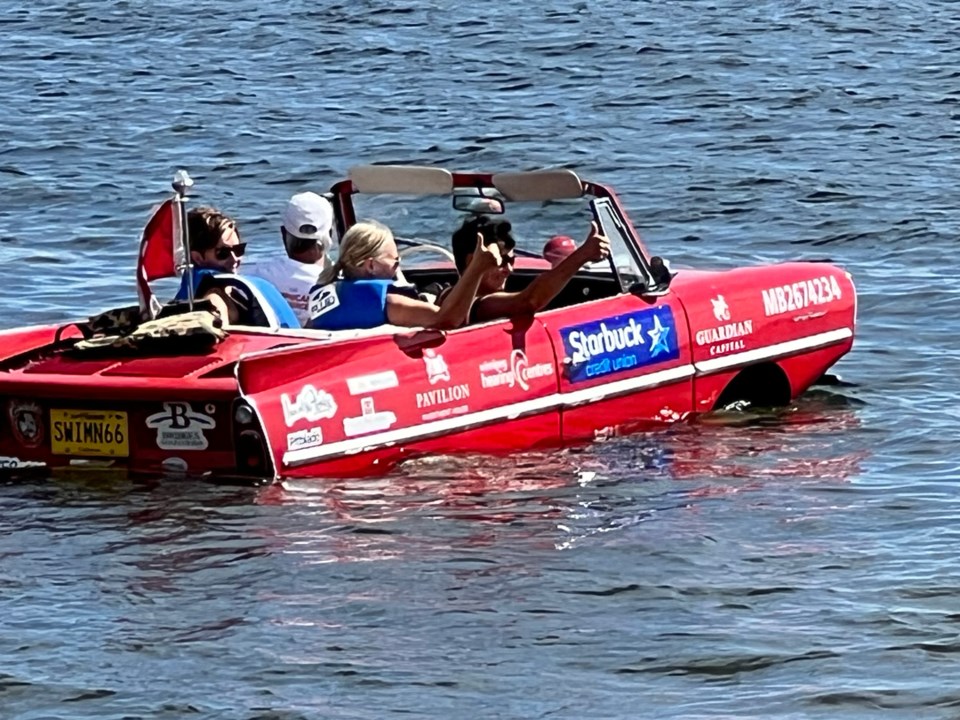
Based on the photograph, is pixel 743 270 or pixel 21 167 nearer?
pixel 743 270

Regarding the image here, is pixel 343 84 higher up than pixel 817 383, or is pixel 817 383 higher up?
pixel 343 84

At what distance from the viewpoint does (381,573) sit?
822 centimetres

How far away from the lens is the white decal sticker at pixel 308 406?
8789mm

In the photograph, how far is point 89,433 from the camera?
8883 millimetres

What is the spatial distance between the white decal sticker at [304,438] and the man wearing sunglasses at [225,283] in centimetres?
84

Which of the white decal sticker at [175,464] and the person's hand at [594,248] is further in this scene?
the person's hand at [594,248]

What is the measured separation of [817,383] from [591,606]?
3920 millimetres

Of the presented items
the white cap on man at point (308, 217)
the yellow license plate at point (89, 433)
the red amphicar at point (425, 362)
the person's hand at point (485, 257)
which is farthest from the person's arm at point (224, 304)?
the person's hand at point (485, 257)

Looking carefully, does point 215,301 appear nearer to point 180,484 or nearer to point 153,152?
point 180,484

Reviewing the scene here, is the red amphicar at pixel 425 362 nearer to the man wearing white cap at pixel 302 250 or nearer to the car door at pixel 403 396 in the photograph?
the car door at pixel 403 396

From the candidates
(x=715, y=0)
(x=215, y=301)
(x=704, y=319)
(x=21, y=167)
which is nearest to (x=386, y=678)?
(x=215, y=301)

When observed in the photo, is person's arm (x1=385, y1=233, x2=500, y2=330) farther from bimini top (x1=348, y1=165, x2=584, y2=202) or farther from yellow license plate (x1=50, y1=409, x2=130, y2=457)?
yellow license plate (x1=50, y1=409, x2=130, y2=457)

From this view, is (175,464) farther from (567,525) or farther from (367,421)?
(567,525)

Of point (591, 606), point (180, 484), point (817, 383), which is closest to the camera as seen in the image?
point (591, 606)
